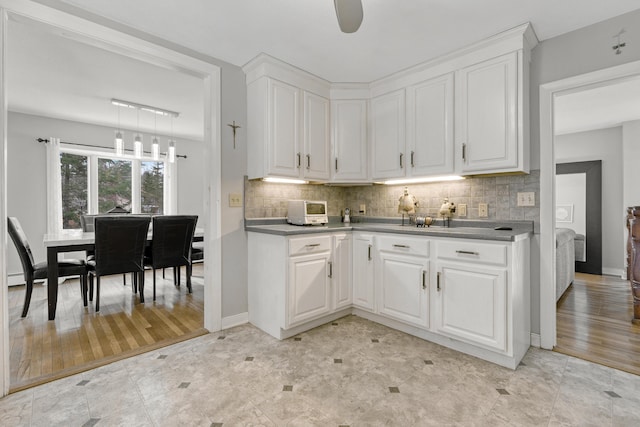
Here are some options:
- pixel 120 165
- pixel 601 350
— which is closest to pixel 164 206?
pixel 120 165

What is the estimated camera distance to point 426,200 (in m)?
3.07

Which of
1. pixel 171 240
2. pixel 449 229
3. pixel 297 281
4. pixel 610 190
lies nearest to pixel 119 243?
pixel 171 240

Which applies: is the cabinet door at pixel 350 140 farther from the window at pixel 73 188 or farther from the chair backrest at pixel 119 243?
the window at pixel 73 188

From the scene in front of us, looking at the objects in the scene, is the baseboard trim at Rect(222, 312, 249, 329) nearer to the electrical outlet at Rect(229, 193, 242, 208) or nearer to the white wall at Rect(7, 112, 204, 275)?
the electrical outlet at Rect(229, 193, 242, 208)

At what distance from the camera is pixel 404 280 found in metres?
2.53

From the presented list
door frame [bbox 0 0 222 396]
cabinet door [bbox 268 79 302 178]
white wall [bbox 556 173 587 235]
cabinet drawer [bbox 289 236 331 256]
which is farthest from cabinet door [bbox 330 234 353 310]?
white wall [bbox 556 173 587 235]

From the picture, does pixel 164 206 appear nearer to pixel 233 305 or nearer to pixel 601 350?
pixel 233 305

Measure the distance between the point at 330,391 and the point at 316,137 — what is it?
225 cm

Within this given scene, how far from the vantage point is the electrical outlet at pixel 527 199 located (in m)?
2.40

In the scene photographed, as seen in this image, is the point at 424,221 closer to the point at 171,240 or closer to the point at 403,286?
the point at 403,286

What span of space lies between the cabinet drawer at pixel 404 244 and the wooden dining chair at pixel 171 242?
249cm

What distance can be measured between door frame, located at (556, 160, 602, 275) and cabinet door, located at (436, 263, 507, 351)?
14.3ft

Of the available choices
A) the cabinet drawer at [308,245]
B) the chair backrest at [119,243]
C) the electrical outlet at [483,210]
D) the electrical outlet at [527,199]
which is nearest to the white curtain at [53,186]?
the chair backrest at [119,243]

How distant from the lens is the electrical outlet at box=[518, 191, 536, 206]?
2398 millimetres
